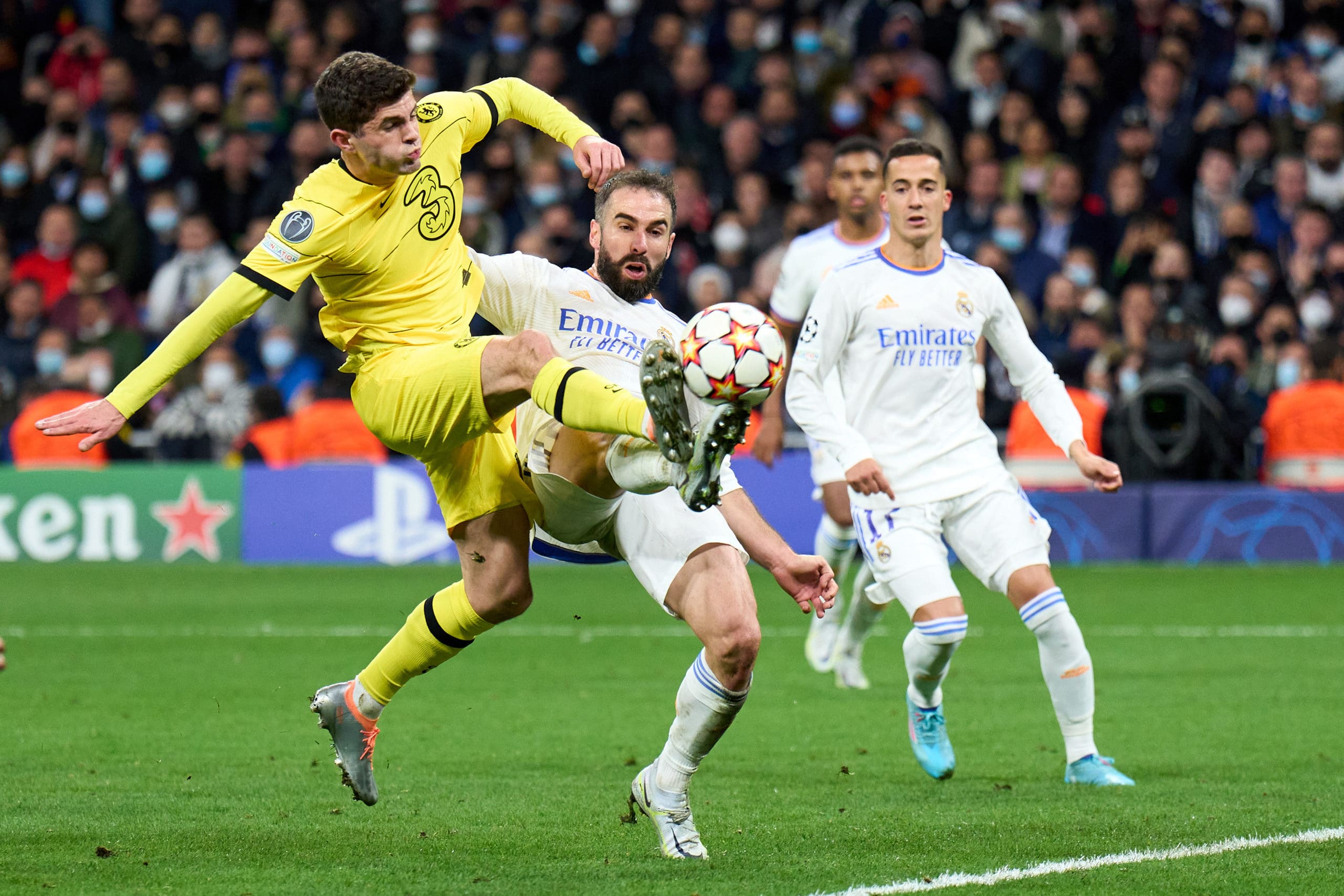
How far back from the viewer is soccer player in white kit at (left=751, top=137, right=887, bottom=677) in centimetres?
890

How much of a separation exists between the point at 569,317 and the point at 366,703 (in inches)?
56.7

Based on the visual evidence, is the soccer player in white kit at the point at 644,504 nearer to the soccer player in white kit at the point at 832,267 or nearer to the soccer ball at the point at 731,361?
the soccer ball at the point at 731,361

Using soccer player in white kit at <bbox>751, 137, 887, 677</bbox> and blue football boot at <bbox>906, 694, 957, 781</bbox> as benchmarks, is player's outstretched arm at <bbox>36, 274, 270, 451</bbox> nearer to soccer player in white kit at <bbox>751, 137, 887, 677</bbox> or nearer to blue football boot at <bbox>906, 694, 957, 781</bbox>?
blue football boot at <bbox>906, 694, 957, 781</bbox>

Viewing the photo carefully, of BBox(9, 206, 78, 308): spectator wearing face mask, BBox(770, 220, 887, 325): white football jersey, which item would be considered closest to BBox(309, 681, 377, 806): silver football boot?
BBox(770, 220, 887, 325): white football jersey

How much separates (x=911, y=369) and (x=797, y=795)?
5.49 feet

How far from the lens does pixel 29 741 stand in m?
7.38

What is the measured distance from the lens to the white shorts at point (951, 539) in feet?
21.7

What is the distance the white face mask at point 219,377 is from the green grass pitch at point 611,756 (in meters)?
3.84

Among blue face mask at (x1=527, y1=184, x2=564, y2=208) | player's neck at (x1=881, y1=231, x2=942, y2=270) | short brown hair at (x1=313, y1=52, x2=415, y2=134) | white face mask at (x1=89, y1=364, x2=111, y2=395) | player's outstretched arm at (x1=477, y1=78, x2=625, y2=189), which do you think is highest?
short brown hair at (x1=313, y1=52, x2=415, y2=134)

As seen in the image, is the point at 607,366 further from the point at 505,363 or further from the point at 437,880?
the point at 437,880

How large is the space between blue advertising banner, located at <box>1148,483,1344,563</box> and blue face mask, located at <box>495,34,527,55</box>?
781 cm

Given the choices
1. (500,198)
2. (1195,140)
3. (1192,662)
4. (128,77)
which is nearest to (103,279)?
(128,77)

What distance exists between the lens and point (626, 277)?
18.7 feet

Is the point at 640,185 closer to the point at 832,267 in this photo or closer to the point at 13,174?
the point at 832,267
